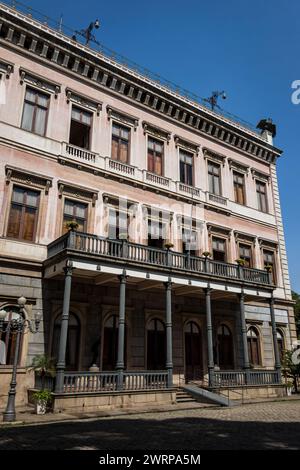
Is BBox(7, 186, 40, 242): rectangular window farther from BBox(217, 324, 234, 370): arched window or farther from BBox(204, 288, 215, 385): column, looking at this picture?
BBox(217, 324, 234, 370): arched window

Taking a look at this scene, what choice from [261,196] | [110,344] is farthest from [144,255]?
[261,196]

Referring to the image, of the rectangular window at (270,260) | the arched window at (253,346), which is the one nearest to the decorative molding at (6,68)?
the rectangular window at (270,260)

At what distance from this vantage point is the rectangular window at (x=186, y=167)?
915 inches

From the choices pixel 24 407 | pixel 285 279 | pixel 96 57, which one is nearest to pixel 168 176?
pixel 96 57

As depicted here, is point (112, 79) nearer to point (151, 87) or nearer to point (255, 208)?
point (151, 87)

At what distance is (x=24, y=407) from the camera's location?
14352 mm

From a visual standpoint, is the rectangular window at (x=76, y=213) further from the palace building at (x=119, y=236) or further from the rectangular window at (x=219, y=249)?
the rectangular window at (x=219, y=249)

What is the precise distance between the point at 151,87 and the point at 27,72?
7.05 metres

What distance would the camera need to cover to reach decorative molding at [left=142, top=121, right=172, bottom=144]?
2207cm

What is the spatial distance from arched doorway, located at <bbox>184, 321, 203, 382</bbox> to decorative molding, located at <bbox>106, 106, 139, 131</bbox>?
1080cm

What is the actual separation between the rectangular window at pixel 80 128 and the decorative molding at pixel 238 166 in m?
10.1

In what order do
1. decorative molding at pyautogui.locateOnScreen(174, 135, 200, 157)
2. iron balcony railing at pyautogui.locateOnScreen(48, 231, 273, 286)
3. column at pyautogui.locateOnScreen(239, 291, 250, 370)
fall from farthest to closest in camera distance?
decorative molding at pyautogui.locateOnScreen(174, 135, 200, 157) < column at pyautogui.locateOnScreen(239, 291, 250, 370) < iron balcony railing at pyautogui.locateOnScreen(48, 231, 273, 286)

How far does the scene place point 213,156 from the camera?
82.8 feet

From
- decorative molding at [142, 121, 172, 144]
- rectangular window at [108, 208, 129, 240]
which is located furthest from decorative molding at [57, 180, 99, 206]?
decorative molding at [142, 121, 172, 144]
